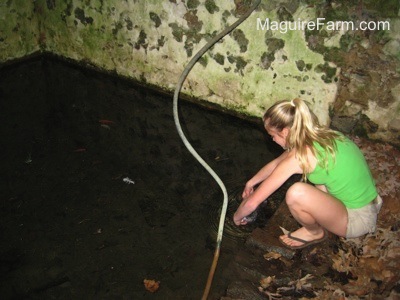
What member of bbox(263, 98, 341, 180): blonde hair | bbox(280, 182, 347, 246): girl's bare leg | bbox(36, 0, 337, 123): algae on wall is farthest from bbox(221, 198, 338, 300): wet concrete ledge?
bbox(36, 0, 337, 123): algae on wall

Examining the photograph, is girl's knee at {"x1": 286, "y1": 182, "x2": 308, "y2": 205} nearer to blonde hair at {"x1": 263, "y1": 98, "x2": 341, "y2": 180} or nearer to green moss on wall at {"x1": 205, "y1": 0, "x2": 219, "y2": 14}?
blonde hair at {"x1": 263, "y1": 98, "x2": 341, "y2": 180}

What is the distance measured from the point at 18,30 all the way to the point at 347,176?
21.4 ft

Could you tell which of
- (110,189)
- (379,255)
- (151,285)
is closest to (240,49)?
(110,189)

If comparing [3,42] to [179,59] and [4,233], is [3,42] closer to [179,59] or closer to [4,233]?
[179,59]

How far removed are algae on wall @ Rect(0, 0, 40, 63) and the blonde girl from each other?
5.82 meters

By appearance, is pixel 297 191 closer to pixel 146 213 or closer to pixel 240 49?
pixel 146 213

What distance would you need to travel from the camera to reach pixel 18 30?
6652 millimetres

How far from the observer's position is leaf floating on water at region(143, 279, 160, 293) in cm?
322

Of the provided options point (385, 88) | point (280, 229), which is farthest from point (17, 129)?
point (385, 88)

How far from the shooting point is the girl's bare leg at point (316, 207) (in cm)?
275

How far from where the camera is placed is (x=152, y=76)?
6039 millimetres

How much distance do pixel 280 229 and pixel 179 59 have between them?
325 centimetres

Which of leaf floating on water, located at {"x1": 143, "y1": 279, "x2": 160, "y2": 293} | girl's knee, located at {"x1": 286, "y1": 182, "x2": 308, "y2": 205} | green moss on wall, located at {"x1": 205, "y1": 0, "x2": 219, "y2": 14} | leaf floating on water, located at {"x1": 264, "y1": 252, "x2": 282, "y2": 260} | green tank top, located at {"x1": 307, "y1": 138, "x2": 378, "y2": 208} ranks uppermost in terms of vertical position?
green moss on wall, located at {"x1": 205, "y1": 0, "x2": 219, "y2": 14}

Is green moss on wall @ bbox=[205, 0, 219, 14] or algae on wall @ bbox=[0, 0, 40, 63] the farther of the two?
algae on wall @ bbox=[0, 0, 40, 63]
